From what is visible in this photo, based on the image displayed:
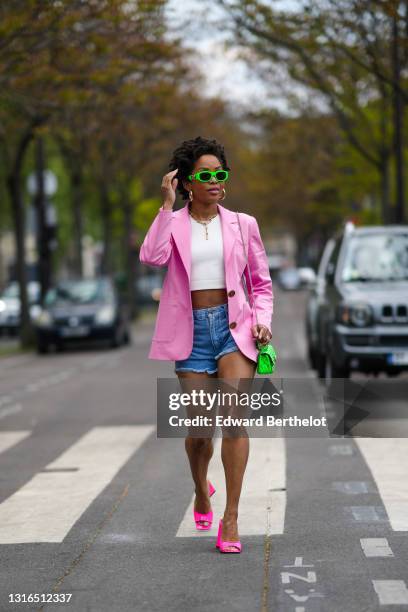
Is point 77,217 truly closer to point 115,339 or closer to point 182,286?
point 115,339

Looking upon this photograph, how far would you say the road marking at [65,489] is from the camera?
22.4ft

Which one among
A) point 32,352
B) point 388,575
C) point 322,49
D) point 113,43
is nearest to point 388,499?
point 388,575

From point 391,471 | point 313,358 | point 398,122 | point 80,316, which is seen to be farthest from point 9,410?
point 398,122

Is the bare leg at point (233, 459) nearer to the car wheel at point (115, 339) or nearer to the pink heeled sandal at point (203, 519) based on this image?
the pink heeled sandal at point (203, 519)

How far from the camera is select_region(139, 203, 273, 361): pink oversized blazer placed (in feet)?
19.8

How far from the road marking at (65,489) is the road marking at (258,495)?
701 millimetres

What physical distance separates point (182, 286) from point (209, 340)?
29cm

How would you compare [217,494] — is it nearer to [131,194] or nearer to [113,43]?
[113,43]

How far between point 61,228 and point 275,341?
104 ft

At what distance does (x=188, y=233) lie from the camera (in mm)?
6145

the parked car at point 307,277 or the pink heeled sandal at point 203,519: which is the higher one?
the parked car at point 307,277

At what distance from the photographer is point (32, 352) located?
27188mm

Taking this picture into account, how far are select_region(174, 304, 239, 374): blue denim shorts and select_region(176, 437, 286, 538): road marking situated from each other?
969 mm

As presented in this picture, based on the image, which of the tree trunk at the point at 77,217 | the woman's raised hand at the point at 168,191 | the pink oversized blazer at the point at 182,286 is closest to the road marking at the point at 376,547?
the pink oversized blazer at the point at 182,286
